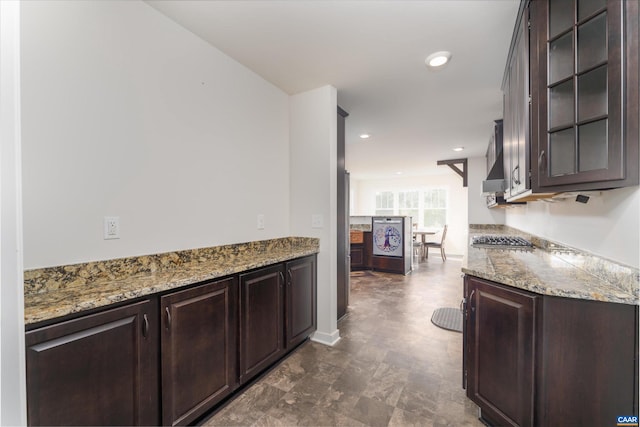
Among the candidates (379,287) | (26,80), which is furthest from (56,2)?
(379,287)

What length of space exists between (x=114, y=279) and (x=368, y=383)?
1787 millimetres

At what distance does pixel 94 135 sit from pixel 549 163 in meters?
2.37

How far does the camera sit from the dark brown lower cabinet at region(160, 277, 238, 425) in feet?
4.58

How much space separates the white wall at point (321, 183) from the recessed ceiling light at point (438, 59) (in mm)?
901

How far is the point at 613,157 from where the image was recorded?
1.10 metres

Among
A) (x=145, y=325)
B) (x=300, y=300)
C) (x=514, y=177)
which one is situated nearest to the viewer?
(x=145, y=325)

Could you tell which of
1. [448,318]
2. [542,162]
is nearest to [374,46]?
[542,162]

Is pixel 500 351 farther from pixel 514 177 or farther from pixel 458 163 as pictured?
pixel 458 163

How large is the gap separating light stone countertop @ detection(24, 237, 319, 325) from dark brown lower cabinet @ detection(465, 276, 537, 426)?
141 centimetres

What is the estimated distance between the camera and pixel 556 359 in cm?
122

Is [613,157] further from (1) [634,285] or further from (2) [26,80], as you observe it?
(2) [26,80]

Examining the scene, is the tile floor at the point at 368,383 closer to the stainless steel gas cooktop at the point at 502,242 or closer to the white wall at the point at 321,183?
the white wall at the point at 321,183

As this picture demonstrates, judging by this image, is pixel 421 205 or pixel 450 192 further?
pixel 421 205

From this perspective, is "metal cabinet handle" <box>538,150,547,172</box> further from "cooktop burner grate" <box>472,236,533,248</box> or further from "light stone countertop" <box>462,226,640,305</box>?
"cooktop burner grate" <box>472,236,533,248</box>
